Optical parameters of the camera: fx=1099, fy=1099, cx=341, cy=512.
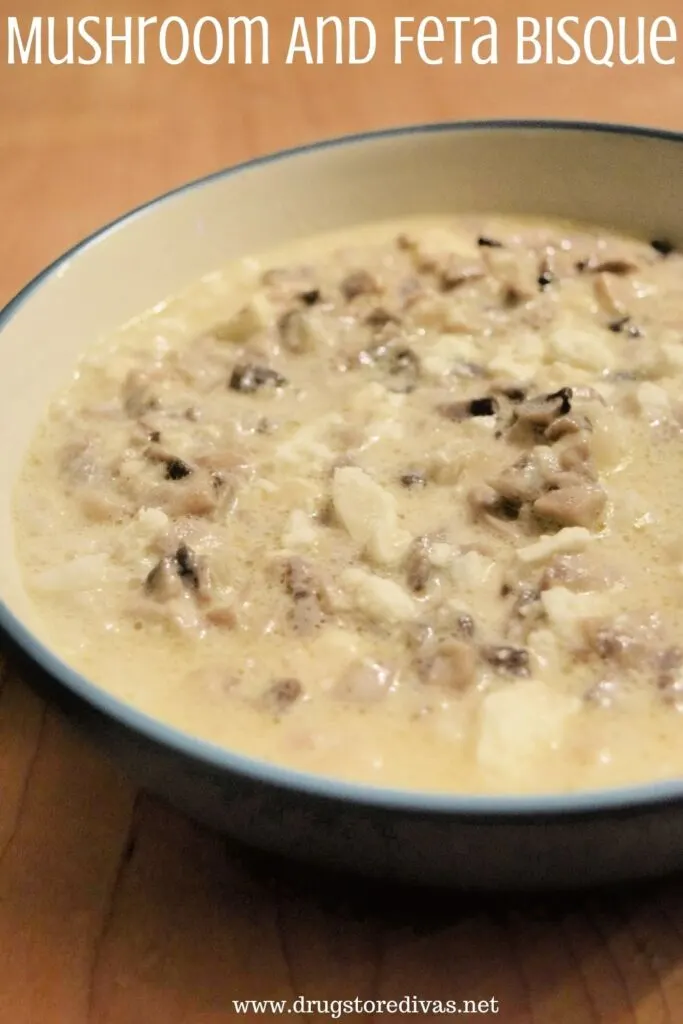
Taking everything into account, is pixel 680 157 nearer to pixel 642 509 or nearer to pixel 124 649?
pixel 642 509

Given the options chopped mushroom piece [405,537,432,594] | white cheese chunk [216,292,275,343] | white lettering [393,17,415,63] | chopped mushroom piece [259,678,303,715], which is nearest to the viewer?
chopped mushroom piece [259,678,303,715]

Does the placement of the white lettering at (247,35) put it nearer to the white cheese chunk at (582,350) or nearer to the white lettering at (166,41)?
the white lettering at (166,41)

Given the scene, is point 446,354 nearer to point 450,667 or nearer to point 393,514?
point 393,514

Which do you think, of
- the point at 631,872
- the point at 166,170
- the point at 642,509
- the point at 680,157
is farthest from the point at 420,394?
the point at 166,170

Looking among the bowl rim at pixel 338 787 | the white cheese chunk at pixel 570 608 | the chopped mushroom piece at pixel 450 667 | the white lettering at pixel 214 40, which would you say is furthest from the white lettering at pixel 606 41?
the bowl rim at pixel 338 787

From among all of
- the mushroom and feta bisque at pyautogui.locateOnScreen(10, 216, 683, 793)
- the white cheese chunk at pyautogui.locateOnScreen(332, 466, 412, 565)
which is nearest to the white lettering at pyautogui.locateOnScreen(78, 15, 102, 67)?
the mushroom and feta bisque at pyautogui.locateOnScreen(10, 216, 683, 793)

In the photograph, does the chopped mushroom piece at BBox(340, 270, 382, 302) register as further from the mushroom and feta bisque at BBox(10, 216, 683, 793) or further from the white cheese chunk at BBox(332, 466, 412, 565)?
the white cheese chunk at BBox(332, 466, 412, 565)
